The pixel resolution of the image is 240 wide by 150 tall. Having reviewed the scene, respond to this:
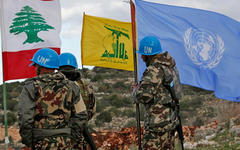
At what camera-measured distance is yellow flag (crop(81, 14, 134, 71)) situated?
9430mm

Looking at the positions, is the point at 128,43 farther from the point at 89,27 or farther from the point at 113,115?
the point at 113,115

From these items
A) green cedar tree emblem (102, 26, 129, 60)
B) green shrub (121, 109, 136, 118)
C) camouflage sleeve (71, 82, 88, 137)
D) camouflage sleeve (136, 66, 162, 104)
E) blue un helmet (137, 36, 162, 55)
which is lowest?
green shrub (121, 109, 136, 118)

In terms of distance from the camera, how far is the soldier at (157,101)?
5.35 metres

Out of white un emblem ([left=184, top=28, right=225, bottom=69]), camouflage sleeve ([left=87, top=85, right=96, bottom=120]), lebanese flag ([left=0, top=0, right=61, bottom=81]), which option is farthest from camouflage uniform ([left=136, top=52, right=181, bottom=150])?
lebanese flag ([left=0, top=0, right=61, bottom=81])

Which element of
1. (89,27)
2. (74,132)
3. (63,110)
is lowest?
(74,132)

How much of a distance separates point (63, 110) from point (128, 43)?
5.13 metres

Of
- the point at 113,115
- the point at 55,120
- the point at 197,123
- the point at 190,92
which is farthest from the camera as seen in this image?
the point at 190,92

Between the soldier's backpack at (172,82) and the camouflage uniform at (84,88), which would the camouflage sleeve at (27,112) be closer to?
the camouflage uniform at (84,88)

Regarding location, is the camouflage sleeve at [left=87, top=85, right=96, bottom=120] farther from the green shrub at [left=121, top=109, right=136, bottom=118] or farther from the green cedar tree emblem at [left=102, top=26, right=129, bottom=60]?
the green shrub at [left=121, top=109, right=136, bottom=118]

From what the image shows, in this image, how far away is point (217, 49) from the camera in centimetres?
813

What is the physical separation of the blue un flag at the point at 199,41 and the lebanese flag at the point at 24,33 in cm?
213

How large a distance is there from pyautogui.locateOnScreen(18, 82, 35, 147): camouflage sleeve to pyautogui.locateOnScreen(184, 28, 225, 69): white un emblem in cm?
430

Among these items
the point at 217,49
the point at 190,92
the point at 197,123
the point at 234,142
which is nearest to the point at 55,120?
the point at 217,49

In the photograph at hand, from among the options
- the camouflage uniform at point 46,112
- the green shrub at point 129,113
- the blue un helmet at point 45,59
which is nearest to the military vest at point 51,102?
the camouflage uniform at point 46,112
